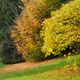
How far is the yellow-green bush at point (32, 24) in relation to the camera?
3406 cm

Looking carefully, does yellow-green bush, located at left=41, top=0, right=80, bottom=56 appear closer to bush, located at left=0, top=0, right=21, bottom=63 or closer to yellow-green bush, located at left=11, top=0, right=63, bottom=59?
yellow-green bush, located at left=11, top=0, right=63, bottom=59

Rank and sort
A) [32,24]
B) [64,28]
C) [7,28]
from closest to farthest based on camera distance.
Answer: [64,28]
[32,24]
[7,28]

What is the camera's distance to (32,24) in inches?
1366

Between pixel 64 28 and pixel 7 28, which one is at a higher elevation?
pixel 64 28

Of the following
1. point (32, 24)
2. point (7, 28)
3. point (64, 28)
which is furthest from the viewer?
point (7, 28)

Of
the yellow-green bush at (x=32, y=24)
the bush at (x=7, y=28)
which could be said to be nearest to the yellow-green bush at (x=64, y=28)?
the yellow-green bush at (x=32, y=24)

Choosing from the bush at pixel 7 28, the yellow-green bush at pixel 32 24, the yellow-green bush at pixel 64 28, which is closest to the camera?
the yellow-green bush at pixel 64 28

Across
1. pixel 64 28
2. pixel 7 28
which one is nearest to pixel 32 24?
pixel 7 28

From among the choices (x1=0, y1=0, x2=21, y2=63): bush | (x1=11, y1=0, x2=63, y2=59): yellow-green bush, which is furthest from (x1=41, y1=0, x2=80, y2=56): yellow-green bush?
(x1=0, y1=0, x2=21, y2=63): bush

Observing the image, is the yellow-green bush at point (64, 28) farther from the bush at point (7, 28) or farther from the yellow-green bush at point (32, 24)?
the bush at point (7, 28)

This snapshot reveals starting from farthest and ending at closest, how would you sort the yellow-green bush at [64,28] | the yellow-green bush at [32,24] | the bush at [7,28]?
the bush at [7,28] → the yellow-green bush at [32,24] → the yellow-green bush at [64,28]

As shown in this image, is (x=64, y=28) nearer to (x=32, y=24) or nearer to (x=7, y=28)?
(x=32, y=24)

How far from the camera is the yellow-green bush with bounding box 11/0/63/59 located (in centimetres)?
3406

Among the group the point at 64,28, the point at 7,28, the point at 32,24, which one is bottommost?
the point at 7,28
